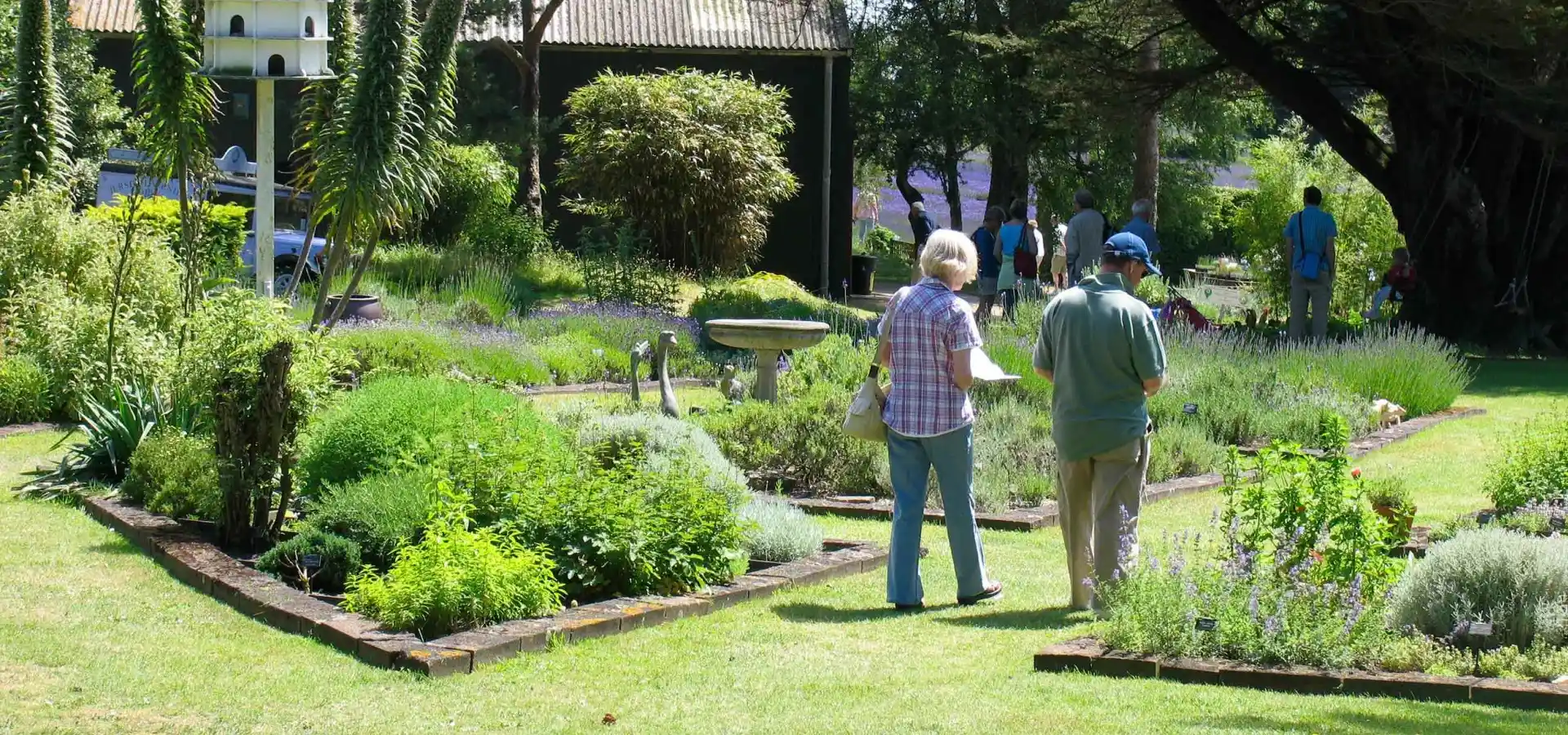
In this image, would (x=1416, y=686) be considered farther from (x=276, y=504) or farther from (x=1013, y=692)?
(x=276, y=504)

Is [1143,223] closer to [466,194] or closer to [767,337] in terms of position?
[767,337]

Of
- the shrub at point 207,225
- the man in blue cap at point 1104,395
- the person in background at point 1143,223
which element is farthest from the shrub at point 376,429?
the person in background at point 1143,223

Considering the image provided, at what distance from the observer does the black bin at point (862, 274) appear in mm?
33406

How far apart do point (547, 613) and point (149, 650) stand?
1.53 metres

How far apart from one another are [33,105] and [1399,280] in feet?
52.1

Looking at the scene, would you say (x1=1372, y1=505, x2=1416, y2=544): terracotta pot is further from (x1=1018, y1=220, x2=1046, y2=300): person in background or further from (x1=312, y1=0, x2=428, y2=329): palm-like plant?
(x1=1018, y1=220, x2=1046, y2=300): person in background

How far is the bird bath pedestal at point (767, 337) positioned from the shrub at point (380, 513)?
4.76 m

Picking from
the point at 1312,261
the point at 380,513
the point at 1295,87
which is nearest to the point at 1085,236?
the point at 1312,261

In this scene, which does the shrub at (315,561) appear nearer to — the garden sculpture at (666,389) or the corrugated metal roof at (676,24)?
the garden sculpture at (666,389)

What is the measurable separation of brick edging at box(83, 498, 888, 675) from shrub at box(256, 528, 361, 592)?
0.12 meters

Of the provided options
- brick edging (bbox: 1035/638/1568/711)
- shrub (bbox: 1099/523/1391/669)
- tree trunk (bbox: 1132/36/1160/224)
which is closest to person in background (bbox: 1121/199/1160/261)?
tree trunk (bbox: 1132/36/1160/224)

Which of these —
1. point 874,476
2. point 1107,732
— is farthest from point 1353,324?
point 1107,732

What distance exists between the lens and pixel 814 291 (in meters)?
32.7

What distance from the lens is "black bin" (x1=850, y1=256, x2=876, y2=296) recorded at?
33406mm
